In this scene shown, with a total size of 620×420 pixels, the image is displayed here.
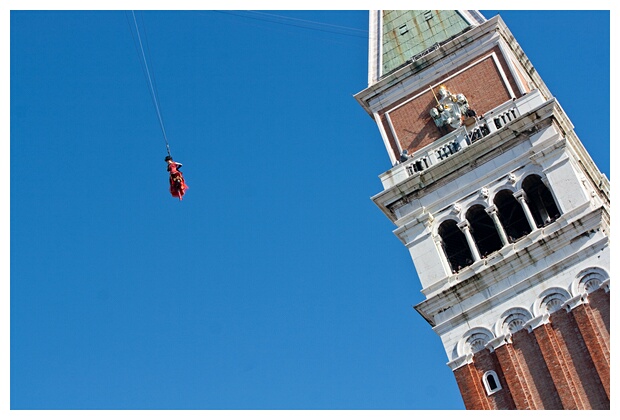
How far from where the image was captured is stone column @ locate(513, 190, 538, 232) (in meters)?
45.0

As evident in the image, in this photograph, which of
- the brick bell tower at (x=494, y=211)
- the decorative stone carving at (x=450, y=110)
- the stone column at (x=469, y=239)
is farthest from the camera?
the decorative stone carving at (x=450, y=110)

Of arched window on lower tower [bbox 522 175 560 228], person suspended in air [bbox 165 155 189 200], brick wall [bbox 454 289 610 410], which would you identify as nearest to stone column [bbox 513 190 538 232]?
arched window on lower tower [bbox 522 175 560 228]

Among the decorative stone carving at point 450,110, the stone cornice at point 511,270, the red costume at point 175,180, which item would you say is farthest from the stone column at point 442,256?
the red costume at point 175,180

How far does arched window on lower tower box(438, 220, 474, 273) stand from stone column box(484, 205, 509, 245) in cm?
129

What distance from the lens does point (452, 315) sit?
4462 cm

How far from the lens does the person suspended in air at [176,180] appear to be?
37.9 metres

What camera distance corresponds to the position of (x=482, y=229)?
47.0 meters

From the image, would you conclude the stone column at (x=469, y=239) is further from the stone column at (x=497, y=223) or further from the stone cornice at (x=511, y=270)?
the stone column at (x=497, y=223)

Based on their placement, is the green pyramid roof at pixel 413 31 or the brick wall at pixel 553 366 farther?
the green pyramid roof at pixel 413 31

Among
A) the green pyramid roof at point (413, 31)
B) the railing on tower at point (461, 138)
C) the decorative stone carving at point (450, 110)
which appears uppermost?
the green pyramid roof at point (413, 31)

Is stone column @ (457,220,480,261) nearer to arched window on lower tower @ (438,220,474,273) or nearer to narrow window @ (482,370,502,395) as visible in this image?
arched window on lower tower @ (438,220,474,273)

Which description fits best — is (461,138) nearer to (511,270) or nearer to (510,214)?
(510,214)

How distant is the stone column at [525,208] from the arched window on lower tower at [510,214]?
0.51m
